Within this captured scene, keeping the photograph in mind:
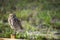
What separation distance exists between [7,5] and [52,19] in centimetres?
70

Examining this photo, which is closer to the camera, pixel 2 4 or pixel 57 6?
pixel 57 6

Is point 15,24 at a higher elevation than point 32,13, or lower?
lower

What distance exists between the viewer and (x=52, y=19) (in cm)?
220

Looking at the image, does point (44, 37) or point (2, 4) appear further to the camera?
point (2, 4)

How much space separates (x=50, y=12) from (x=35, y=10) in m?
0.22

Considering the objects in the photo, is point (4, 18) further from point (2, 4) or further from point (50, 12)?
point (50, 12)

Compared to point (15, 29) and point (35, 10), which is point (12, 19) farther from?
point (35, 10)

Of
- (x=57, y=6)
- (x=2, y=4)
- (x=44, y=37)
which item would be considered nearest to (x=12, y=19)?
(x=2, y=4)

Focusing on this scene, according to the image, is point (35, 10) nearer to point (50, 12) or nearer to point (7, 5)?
point (50, 12)

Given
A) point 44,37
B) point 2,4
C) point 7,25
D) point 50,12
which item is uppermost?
point 2,4

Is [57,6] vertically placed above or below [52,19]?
above

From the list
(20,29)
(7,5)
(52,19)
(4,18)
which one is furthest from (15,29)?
(52,19)

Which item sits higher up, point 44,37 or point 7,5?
point 7,5

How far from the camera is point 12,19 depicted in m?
2.28
